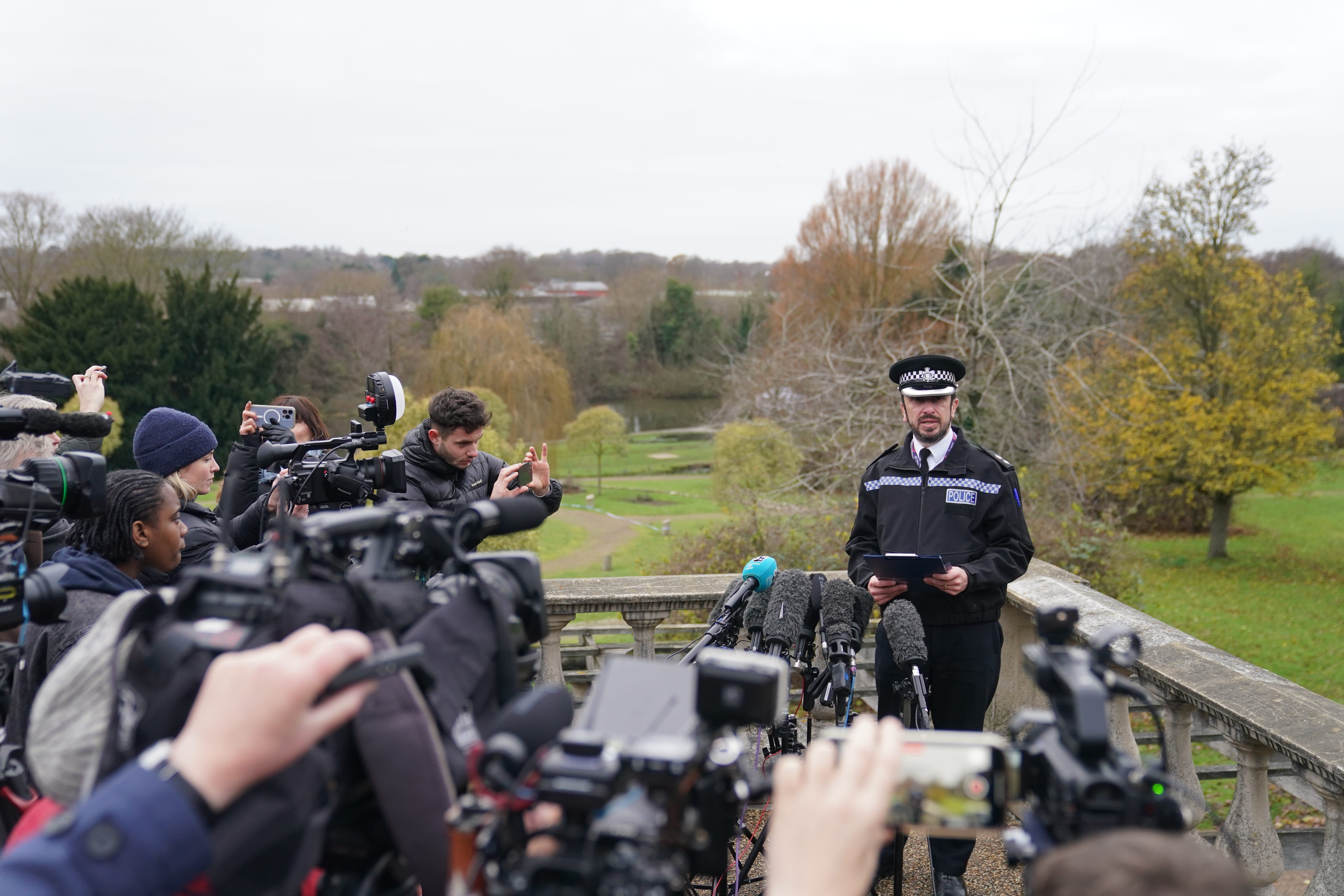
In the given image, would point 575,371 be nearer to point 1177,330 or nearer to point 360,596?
point 1177,330

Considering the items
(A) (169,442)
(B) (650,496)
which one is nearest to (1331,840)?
(A) (169,442)

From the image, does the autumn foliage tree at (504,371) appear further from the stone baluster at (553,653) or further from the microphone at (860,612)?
the microphone at (860,612)

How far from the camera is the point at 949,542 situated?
142 inches

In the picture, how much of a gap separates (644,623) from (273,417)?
1.91 metres

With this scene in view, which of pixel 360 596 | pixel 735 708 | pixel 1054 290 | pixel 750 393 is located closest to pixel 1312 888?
pixel 735 708

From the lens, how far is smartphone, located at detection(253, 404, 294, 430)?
13.6 ft

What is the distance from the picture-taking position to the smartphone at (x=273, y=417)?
4.14m

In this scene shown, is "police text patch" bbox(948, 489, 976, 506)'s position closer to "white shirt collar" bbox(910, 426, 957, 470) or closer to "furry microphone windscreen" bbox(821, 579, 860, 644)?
"white shirt collar" bbox(910, 426, 957, 470)

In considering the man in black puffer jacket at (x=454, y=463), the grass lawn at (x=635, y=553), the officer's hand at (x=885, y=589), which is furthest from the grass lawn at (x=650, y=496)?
the officer's hand at (x=885, y=589)

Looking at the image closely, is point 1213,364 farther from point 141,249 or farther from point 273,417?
point 141,249

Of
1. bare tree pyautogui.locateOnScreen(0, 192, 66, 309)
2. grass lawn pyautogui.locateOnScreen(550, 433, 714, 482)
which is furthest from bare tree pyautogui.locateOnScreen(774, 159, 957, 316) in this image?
bare tree pyautogui.locateOnScreen(0, 192, 66, 309)

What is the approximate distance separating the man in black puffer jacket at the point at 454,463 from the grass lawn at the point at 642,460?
28.7 meters

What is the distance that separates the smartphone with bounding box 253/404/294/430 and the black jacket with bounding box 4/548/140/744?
167 cm

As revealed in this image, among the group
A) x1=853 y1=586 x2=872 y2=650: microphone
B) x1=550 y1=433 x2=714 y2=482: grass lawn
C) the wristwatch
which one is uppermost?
the wristwatch
